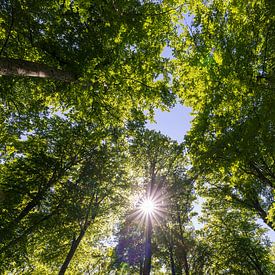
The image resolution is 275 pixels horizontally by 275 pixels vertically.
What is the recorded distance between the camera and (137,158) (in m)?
19.0

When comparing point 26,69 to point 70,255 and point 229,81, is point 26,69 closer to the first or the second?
point 229,81

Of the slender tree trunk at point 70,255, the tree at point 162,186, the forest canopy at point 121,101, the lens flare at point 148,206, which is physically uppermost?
the tree at point 162,186

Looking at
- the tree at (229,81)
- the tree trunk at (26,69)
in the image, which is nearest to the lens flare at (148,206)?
the tree at (229,81)

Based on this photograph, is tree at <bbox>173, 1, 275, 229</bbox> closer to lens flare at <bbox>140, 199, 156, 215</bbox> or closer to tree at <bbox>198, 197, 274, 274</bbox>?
lens flare at <bbox>140, 199, 156, 215</bbox>

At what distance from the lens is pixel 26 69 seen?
6902 mm

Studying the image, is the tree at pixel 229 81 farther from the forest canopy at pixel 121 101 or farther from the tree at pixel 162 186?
the tree at pixel 162 186

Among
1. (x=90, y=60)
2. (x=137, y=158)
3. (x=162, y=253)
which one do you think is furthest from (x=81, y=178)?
(x=162, y=253)

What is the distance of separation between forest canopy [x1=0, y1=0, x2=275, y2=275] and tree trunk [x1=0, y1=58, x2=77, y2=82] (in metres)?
0.04

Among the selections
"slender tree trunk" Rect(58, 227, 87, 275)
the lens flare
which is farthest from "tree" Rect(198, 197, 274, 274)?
"slender tree trunk" Rect(58, 227, 87, 275)

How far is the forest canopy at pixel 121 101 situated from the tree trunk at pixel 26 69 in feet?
0.12

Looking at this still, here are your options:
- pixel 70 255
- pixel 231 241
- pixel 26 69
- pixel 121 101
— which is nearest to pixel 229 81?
pixel 121 101

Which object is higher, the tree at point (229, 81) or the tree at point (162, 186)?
the tree at point (162, 186)

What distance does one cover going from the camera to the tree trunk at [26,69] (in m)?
6.27

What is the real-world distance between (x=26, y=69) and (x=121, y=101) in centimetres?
521
